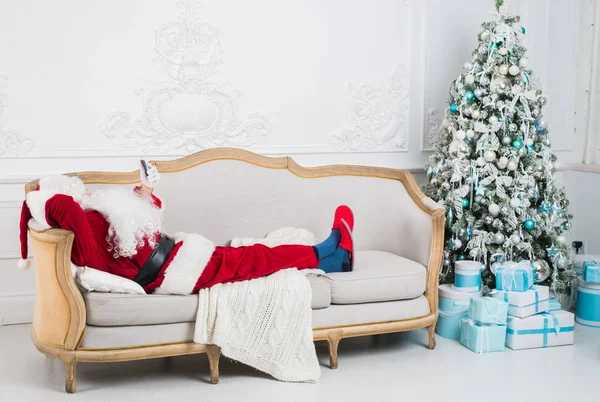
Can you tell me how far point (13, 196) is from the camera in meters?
3.96

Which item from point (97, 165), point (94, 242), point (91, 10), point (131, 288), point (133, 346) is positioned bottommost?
point (133, 346)

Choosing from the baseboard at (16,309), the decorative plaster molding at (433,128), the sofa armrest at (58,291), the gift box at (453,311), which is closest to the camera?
the sofa armrest at (58,291)

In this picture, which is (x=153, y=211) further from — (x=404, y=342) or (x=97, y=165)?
(x=404, y=342)

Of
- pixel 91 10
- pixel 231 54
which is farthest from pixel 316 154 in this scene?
pixel 91 10

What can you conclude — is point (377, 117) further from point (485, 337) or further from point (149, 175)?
point (149, 175)

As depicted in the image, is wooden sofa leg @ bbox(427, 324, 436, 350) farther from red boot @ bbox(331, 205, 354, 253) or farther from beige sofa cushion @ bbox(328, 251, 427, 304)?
red boot @ bbox(331, 205, 354, 253)

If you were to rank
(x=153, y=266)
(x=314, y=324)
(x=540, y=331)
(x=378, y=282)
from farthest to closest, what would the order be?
(x=540, y=331) → (x=378, y=282) → (x=314, y=324) → (x=153, y=266)

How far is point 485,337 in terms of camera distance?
141 inches

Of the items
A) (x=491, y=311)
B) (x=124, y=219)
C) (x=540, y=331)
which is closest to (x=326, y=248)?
(x=491, y=311)

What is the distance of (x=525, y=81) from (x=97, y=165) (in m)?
2.74

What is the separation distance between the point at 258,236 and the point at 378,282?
0.91 m

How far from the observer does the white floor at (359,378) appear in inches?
118

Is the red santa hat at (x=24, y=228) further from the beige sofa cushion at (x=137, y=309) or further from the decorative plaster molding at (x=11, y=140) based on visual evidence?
the decorative plaster molding at (x=11, y=140)

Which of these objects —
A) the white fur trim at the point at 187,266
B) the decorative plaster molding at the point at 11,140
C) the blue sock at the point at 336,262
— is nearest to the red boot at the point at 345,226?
the blue sock at the point at 336,262
